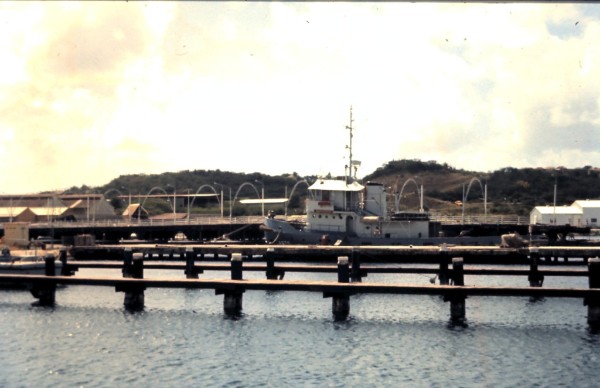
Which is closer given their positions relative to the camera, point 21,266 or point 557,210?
point 21,266

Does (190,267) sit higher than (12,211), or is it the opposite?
(12,211)

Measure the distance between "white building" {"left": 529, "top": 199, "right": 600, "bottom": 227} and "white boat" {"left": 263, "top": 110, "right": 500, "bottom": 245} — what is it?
41.8m

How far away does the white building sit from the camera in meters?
123

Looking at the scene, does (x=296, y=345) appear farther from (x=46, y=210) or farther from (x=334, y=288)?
(x=46, y=210)

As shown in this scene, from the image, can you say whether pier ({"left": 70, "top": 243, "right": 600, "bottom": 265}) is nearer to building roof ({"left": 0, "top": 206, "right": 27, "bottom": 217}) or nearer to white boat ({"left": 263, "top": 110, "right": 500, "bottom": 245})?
white boat ({"left": 263, "top": 110, "right": 500, "bottom": 245})

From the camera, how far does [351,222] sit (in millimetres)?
82938

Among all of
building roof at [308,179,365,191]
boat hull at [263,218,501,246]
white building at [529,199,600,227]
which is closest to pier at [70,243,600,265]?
boat hull at [263,218,501,246]

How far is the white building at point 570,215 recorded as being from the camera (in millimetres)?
123062

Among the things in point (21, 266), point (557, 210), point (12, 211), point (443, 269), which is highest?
point (12, 211)

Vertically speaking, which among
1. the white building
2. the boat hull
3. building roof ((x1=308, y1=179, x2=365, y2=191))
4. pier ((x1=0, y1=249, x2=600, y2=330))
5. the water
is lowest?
the water

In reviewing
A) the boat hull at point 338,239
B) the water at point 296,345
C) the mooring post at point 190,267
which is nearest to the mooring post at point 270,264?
the water at point 296,345

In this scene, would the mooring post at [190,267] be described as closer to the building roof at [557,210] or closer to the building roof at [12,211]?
the building roof at [12,211]

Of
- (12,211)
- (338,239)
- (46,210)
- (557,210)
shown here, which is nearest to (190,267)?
(338,239)

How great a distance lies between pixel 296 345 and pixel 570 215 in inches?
4007
